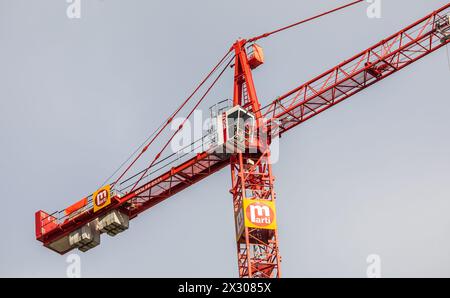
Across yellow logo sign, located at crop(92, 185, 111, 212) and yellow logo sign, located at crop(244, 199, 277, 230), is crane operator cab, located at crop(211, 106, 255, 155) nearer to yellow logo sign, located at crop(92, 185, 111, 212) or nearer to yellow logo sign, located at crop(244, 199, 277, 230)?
yellow logo sign, located at crop(244, 199, 277, 230)

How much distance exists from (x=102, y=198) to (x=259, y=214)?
15.6 metres

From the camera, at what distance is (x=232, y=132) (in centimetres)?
8538

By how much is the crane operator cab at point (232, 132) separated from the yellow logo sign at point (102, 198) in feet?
36.9

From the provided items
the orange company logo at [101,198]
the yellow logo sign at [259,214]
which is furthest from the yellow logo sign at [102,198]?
Answer: the yellow logo sign at [259,214]

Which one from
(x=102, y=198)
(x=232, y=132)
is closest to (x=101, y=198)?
(x=102, y=198)

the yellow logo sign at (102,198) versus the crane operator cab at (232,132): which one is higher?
the crane operator cab at (232,132)

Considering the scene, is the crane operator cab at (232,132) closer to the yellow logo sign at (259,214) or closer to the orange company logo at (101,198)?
the yellow logo sign at (259,214)

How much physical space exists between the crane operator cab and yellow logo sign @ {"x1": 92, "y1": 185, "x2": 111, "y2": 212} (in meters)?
11.2

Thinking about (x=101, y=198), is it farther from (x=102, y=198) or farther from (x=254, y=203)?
(x=254, y=203)

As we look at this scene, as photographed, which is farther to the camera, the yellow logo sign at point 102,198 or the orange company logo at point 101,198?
the orange company logo at point 101,198

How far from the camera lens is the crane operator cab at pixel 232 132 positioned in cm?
8500

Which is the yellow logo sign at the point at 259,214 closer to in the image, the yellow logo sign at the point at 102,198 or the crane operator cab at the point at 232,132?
the crane operator cab at the point at 232,132

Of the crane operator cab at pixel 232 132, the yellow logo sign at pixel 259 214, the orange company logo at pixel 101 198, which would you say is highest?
the crane operator cab at pixel 232 132
